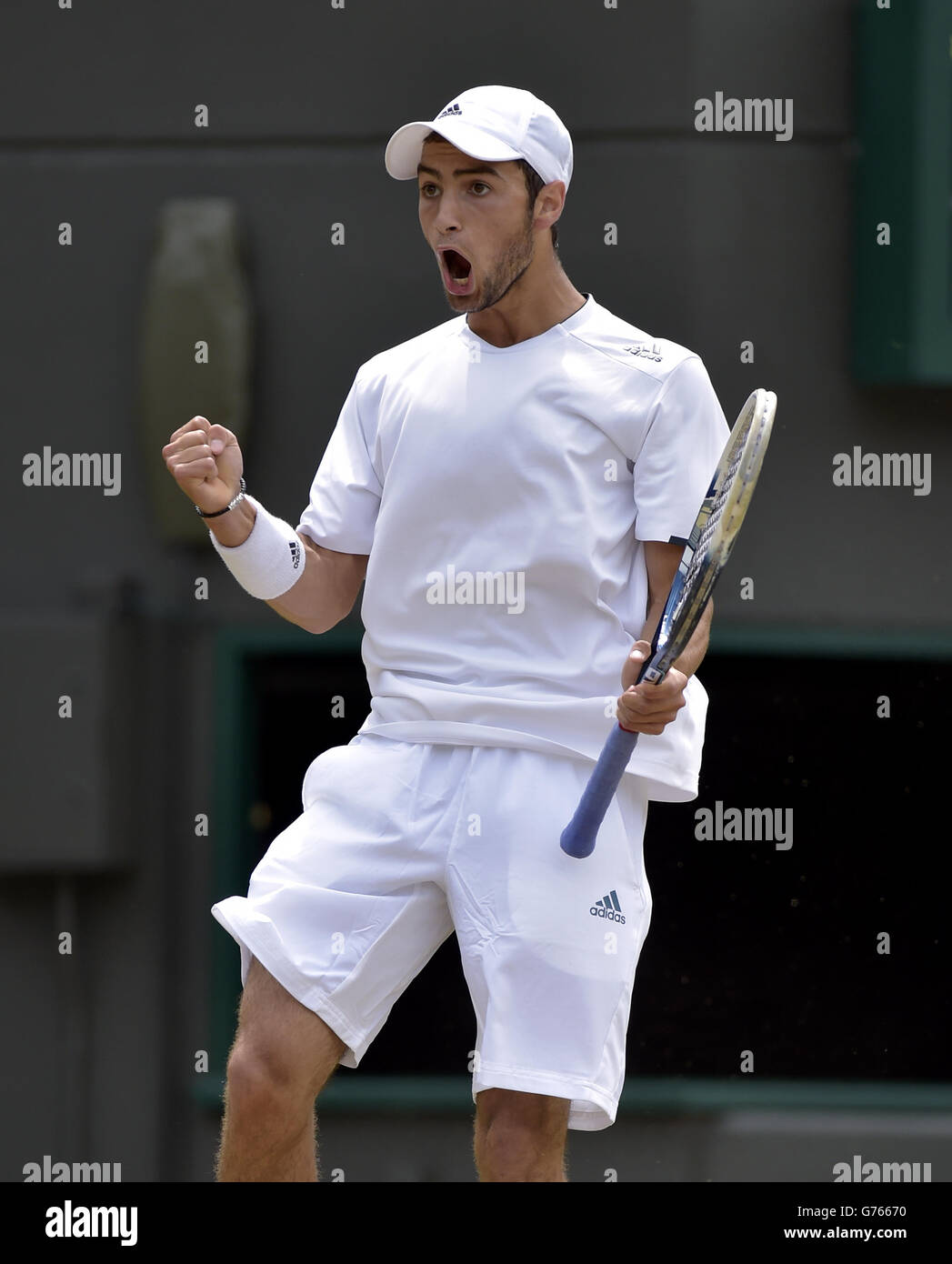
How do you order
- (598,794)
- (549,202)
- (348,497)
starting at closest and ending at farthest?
1. (598,794)
2. (549,202)
3. (348,497)

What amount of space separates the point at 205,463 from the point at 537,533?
53cm

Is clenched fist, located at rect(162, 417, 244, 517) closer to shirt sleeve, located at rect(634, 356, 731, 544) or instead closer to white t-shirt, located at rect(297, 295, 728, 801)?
white t-shirt, located at rect(297, 295, 728, 801)

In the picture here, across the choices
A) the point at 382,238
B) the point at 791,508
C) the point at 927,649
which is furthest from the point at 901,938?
the point at 382,238

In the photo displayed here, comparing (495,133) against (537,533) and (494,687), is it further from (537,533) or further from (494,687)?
A: (494,687)

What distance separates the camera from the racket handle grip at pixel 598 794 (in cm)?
302

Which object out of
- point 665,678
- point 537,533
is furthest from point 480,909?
point 537,533

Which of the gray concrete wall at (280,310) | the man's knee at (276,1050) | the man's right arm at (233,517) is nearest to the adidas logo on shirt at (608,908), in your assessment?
the man's knee at (276,1050)

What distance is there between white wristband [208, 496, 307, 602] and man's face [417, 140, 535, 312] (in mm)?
465

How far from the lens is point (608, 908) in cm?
314

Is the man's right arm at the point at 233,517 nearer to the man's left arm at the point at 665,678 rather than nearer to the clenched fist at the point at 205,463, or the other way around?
the clenched fist at the point at 205,463

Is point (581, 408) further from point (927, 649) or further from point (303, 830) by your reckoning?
point (927, 649)

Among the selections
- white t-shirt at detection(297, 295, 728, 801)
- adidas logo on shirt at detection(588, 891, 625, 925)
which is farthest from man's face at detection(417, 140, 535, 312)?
adidas logo on shirt at detection(588, 891, 625, 925)
